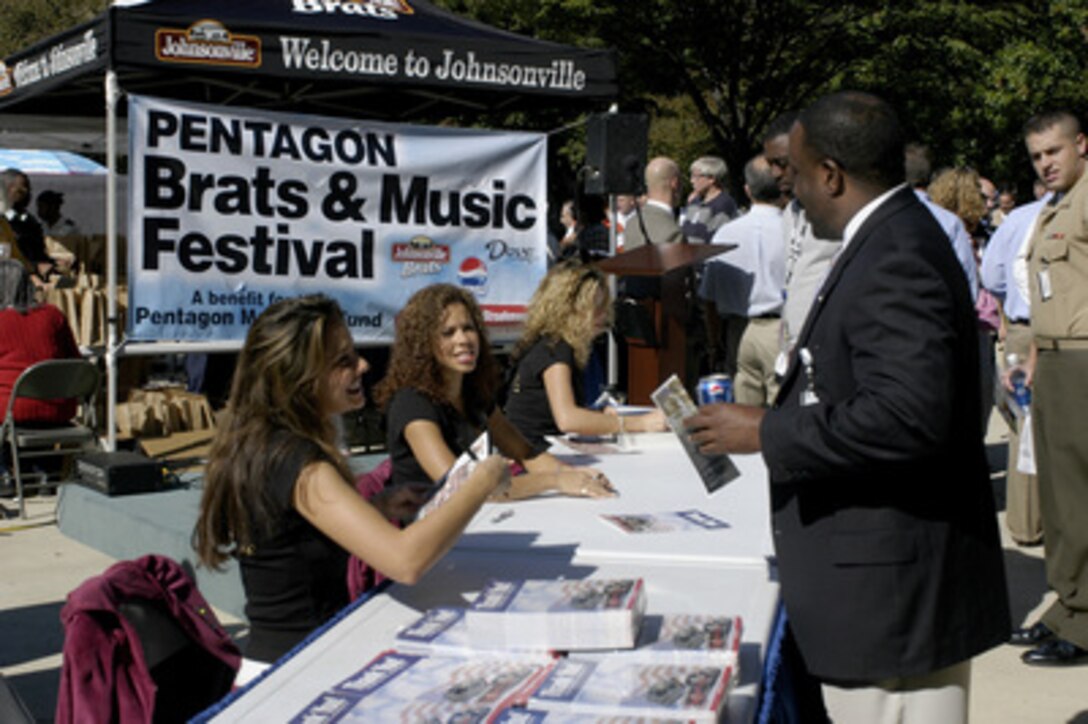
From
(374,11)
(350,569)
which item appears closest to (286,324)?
(350,569)

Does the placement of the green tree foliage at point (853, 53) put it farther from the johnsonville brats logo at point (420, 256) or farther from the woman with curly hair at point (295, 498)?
the woman with curly hair at point (295, 498)

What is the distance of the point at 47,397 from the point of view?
7449 mm

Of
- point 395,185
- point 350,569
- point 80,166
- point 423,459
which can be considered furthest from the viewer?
point 80,166

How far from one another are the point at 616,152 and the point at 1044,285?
15.5 ft

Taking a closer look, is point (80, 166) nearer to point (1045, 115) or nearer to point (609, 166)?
point (609, 166)

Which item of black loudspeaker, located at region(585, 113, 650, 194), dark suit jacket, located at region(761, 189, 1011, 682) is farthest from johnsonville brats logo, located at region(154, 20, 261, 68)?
dark suit jacket, located at region(761, 189, 1011, 682)

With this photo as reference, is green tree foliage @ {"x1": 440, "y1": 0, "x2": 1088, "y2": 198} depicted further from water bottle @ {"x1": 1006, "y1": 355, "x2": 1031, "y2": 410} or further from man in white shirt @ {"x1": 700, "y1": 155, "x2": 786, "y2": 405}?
water bottle @ {"x1": 1006, "y1": 355, "x2": 1031, "y2": 410}

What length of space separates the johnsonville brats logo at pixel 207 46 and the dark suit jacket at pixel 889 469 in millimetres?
5989

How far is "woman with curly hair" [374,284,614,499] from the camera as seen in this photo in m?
4.13

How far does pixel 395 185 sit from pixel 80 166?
1117cm

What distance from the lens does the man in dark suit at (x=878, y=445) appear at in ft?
6.93

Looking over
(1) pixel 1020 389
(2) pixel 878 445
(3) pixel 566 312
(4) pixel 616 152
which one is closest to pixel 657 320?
(4) pixel 616 152

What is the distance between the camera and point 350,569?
2.83 metres

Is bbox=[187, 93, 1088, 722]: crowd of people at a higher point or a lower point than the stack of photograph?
higher
